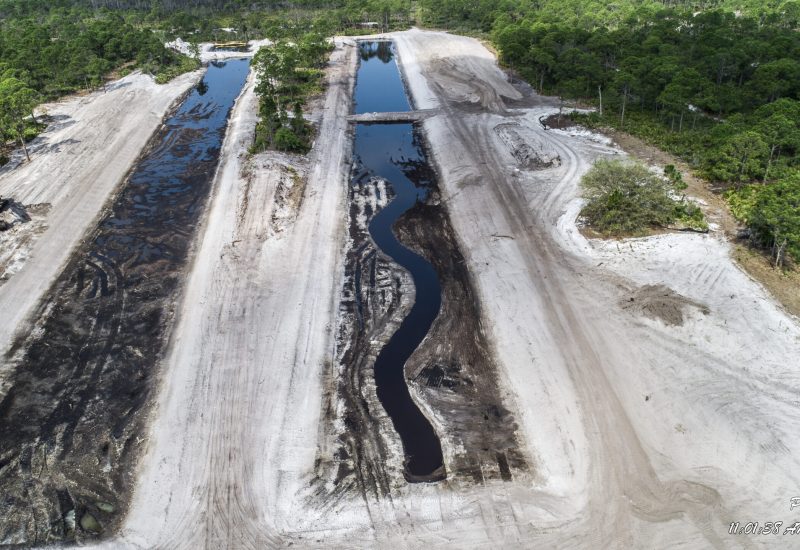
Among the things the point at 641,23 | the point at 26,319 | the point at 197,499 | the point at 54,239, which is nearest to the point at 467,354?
the point at 197,499

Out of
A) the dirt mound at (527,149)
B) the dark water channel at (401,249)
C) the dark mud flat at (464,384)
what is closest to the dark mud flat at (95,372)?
the dark water channel at (401,249)

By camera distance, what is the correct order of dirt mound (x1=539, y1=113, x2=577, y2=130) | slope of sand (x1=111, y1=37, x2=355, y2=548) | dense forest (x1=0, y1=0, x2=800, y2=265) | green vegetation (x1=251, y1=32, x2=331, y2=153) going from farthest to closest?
dirt mound (x1=539, y1=113, x2=577, y2=130), green vegetation (x1=251, y1=32, x2=331, y2=153), dense forest (x1=0, y1=0, x2=800, y2=265), slope of sand (x1=111, y1=37, x2=355, y2=548)

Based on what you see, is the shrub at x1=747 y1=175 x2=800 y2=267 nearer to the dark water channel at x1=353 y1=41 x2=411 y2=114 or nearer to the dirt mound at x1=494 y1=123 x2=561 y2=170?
the dirt mound at x1=494 y1=123 x2=561 y2=170

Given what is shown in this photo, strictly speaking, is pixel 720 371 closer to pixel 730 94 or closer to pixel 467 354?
pixel 467 354

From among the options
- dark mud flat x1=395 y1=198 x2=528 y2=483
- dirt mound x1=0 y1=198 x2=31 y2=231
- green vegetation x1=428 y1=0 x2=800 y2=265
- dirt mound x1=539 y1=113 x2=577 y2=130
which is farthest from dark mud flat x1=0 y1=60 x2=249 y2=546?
green vegetation x1=428 y1=0 x2=800 y2=265

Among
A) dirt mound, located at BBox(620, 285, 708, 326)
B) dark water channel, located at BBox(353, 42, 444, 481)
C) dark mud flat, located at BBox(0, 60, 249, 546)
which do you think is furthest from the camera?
dirt mound, located at BBox(620, 285, 708, 326)

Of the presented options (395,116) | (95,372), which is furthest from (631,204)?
(95,372)

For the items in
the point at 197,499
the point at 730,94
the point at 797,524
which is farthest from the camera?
the point at 730,94
